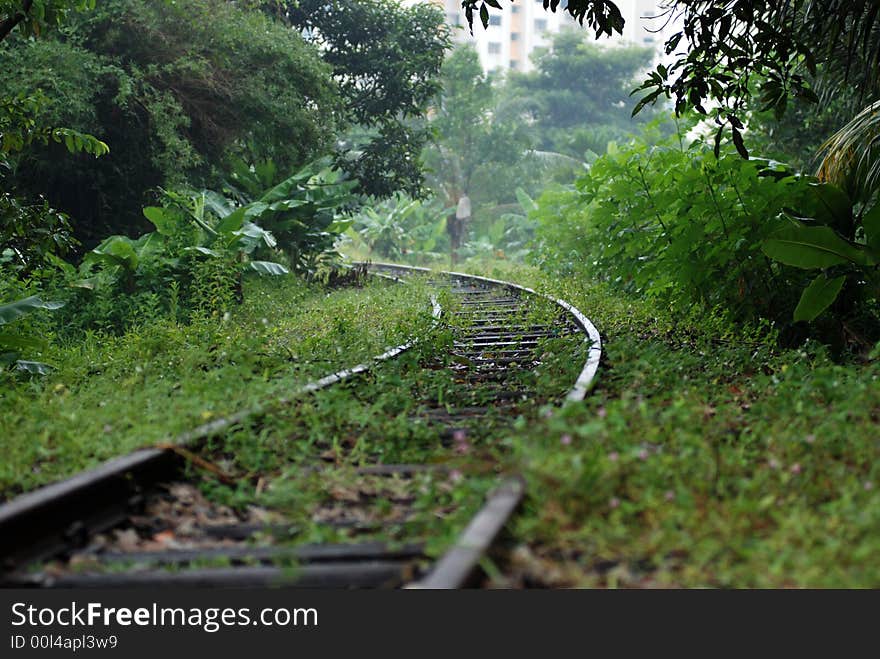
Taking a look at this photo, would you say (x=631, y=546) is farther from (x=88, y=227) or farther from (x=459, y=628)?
(x=88, y=227)

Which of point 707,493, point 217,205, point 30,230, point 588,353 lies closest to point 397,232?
point 217,205

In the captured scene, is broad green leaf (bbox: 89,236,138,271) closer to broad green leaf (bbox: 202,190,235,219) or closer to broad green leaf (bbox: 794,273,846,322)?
broad green leaf (bbox: 202,190,235,219)

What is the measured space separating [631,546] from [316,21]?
69.0 ft

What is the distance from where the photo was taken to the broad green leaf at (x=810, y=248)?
6.33 meters

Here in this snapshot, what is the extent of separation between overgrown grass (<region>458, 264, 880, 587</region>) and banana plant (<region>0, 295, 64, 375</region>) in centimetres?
477

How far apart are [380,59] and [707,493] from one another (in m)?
19.6

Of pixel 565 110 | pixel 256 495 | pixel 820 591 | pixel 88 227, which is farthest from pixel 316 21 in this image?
pixel 565 110

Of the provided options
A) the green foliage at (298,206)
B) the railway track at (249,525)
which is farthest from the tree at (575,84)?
the railway track at (249,525)

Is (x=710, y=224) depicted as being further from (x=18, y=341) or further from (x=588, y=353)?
(x=18, y=341)

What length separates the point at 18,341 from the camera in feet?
22.4

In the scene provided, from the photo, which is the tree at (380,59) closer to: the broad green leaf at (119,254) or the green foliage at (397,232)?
the green foliage at (397,232)

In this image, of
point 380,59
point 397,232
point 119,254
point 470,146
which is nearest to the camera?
point 119,254

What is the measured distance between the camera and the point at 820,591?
7.71 ft

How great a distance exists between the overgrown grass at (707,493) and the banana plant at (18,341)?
15.7 feet
